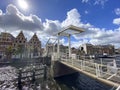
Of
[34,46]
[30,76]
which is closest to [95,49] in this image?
[34,46]

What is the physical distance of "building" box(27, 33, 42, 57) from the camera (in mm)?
50787

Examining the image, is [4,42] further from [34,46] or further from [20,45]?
[34,46]

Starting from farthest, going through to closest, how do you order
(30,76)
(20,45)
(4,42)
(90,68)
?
(20,45)
(4,42)
(30,76)
(90,68)

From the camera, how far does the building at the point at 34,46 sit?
167 feet

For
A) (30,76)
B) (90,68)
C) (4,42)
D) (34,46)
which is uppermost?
(4,42)

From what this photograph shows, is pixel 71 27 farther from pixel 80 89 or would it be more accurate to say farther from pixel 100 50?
pixel 100 50

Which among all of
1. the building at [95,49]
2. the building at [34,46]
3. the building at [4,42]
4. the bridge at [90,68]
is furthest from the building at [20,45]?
the building at [95,49]

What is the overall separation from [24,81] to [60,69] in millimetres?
5826

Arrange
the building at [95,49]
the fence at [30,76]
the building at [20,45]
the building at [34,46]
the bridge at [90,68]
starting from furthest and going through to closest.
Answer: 1. the building at [95,49]
2. the building at [34,46]
3. the building at [20,45]
4. the fence at [30,76]
5. the bridge at [90,68]

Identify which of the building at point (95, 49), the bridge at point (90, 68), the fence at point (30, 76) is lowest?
the fence at point (30, 76)

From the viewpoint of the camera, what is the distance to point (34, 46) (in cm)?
5266

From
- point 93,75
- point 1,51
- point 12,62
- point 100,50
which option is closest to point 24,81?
point 93,75

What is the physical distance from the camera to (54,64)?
Result: 18.9 metres

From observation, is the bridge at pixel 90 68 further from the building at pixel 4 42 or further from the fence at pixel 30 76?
the building at pixel 4 42
